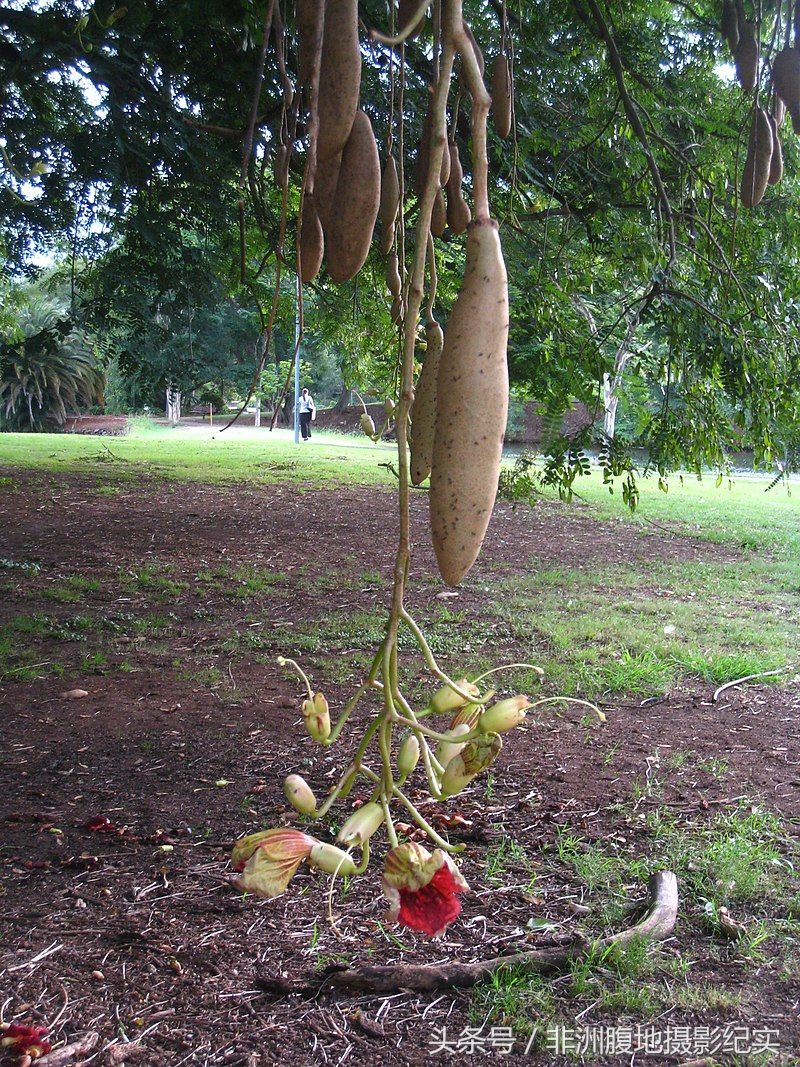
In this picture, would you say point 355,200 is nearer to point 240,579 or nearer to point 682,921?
point 682,921

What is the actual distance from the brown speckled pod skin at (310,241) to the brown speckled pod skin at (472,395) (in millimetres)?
371

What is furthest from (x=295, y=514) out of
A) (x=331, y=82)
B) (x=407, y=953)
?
(x=331, y=82)

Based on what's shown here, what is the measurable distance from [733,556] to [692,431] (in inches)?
172

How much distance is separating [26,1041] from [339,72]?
191cm

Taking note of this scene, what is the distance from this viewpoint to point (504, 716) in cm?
71

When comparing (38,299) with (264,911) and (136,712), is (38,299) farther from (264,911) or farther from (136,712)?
(264,911)

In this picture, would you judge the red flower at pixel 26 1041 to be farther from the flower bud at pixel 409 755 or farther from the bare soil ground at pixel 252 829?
the flower bud at pixel 409 755

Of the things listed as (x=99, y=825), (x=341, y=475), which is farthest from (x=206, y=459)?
(x=99, y=825)

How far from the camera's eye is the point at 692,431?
3.81m

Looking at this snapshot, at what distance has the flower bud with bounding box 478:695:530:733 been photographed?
703mm

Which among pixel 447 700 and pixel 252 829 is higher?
pixel 447 700

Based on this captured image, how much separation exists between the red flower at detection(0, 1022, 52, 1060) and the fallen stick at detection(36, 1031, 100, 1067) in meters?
0.02

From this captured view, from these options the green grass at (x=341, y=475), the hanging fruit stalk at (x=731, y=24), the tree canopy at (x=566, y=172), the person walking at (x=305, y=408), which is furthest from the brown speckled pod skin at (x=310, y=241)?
the person walking at (x=305, y=408)

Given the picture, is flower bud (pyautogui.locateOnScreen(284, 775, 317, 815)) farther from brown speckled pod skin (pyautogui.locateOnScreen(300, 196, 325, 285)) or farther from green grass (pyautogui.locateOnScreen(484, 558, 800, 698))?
green grass (pyautogui.locateOnScreen(484, 558, 800, 698))
